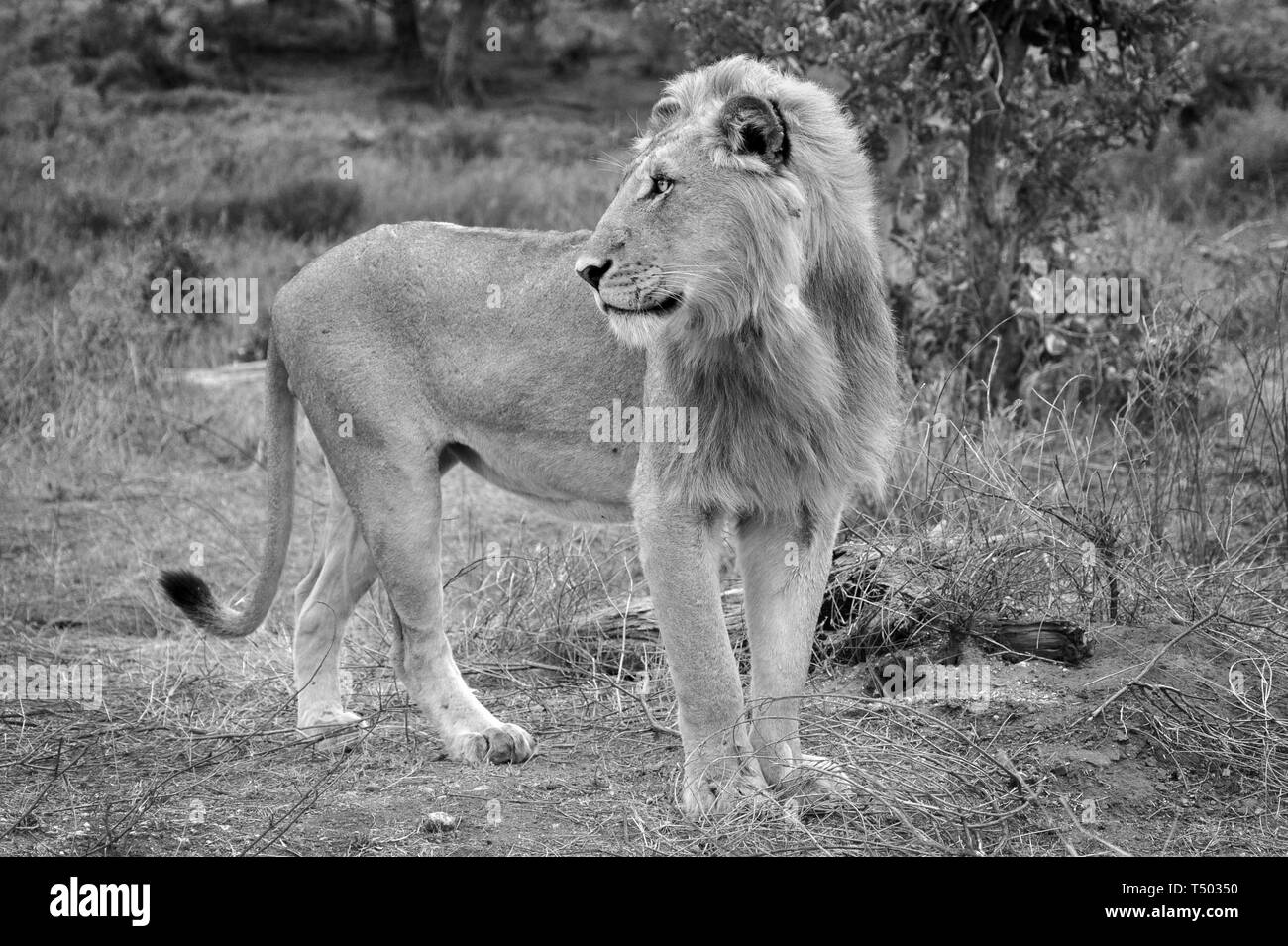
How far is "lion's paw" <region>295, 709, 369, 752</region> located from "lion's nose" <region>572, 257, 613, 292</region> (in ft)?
6.14

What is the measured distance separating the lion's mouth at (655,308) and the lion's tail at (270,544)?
1.63m

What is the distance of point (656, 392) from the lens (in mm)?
3986

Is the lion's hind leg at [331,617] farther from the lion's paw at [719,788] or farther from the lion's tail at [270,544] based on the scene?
the lion's paw at [719,788]

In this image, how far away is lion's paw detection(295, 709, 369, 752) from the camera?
4.65m

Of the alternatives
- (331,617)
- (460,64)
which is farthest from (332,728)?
(460,64)

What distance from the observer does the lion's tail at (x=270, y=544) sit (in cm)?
471

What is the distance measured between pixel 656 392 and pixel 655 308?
421 mm

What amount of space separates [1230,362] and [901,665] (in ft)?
13.7

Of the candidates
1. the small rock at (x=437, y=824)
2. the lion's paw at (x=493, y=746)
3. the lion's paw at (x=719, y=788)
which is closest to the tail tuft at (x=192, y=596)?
the lion's paw at (x=493, y=746)

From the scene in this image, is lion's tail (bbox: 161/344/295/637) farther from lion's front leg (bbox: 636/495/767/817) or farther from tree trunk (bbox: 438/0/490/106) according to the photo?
tree trunk (bbox: 438/0/490/106)

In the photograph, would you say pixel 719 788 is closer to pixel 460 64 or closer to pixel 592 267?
pixel 592 267

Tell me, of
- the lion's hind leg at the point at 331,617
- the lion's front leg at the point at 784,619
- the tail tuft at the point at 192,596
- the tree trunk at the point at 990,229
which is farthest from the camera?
the tree trunk at the point at 990,229

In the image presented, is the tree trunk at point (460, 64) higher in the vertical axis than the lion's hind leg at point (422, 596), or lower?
higher

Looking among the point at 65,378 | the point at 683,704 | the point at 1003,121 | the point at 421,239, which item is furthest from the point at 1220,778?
the point at 65,378
